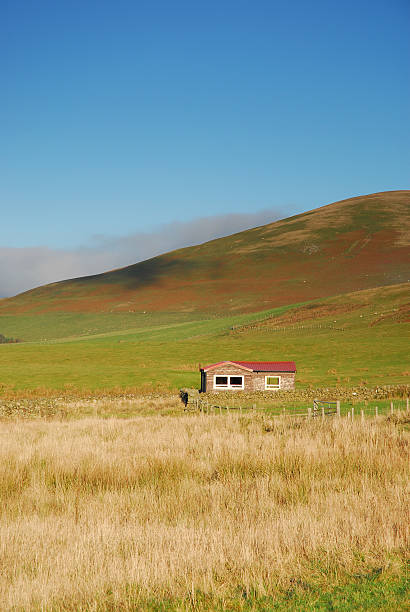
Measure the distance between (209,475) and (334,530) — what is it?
502 centimetres

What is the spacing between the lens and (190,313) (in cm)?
14162

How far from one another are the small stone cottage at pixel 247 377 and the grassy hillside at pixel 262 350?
119 inches

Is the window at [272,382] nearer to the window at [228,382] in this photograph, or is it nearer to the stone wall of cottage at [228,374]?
the stone wall of cottage at [228,374]

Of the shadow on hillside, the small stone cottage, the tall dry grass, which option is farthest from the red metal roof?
the shadow on hillside

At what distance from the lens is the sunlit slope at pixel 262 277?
480 feet

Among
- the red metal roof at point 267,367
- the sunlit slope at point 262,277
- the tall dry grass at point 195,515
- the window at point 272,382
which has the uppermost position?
the sunlit slope at point 262,277

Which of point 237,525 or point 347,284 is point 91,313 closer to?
point 347,284

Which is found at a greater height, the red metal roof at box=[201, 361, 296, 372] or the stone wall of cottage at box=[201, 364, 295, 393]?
the red metal roof at box=[201, 361, 296, 372]

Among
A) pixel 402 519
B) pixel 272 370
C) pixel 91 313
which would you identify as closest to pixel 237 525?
pixel 402 519

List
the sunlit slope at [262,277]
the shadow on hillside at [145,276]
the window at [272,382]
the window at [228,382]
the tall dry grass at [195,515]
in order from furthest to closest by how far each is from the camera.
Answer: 1. the shadow on hillside at [145,276]
2. the sunlit slope at [262,277]
3. the window at [228,382]
4. the window at [272,382]
5. the tall dry grass at [195,515]

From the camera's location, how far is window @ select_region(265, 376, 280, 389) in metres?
53.7

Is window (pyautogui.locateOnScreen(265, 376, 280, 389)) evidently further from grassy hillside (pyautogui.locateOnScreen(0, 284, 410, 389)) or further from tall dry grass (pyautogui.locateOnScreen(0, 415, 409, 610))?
tall dry grass (pyautogui.locateOnScreen(0, 415, 409, 610))

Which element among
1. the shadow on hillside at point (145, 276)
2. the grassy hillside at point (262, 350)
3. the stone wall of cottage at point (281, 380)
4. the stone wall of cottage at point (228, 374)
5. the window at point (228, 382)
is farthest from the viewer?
the shadow on hillside at point (145, 276)

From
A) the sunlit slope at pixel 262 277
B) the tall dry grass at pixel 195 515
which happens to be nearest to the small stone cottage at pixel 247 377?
the tall dry grass at pixel 195 515
